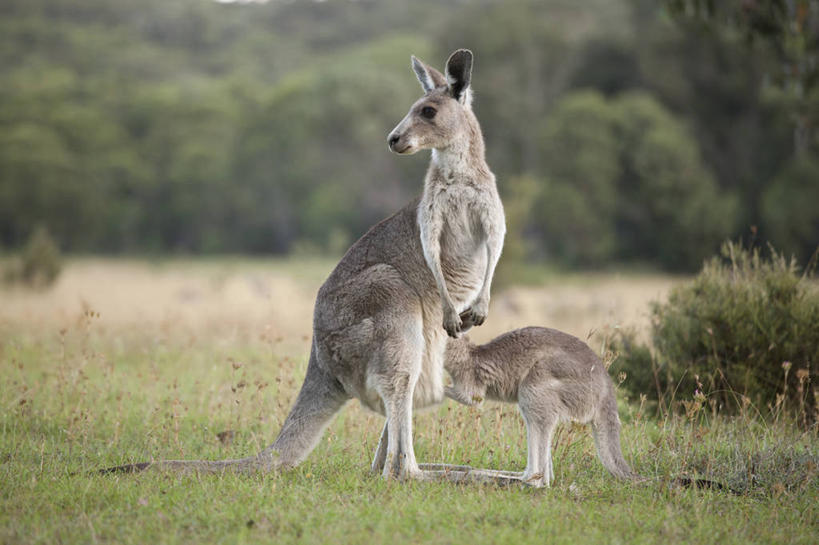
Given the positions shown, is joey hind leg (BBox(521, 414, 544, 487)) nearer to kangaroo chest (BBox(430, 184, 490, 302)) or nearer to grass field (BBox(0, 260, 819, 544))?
grass field (BBox(0, 260, 819, 544))

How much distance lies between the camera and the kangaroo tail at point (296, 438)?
5.00m

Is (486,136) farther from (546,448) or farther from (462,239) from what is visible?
(546,448)

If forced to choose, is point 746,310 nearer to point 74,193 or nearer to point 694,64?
point 694,64

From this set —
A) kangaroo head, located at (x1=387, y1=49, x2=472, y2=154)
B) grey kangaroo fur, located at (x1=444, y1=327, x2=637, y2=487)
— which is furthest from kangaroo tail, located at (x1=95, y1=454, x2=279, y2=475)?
kangaroo head, located at (x1=387, y1=49, x2=472, y2=154)

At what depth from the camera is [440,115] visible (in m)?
5.39

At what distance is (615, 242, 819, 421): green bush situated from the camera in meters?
7.07

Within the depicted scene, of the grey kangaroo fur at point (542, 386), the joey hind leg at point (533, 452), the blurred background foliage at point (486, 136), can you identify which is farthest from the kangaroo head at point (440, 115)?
the blurred background foliage at point (486, 136)

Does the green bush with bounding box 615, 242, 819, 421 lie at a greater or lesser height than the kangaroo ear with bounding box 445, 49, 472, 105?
lesser

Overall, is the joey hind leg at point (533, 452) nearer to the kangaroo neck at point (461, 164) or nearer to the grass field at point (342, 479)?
the grass field at point (342, 479)

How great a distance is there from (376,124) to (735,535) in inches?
1940

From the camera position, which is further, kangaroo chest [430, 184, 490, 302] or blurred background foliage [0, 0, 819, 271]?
blurred background foliage [0, 0, 819, 271]

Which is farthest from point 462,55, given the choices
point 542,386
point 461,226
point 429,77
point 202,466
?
point 202,466

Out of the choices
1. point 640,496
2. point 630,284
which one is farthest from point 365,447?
point 630,284

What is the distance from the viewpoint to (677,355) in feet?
24.7
